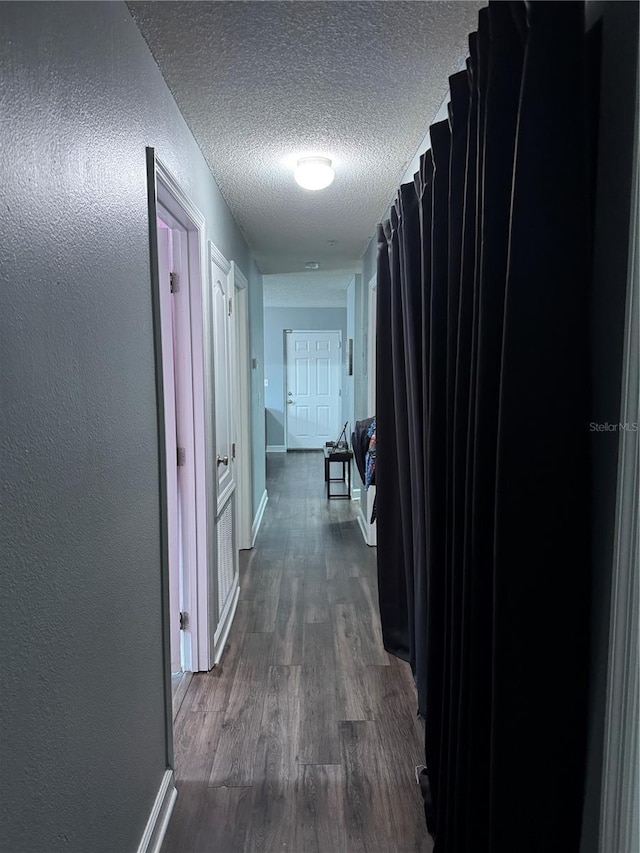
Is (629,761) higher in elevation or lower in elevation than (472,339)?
lower

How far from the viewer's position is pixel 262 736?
2.14m

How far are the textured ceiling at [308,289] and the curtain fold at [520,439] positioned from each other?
436 cm

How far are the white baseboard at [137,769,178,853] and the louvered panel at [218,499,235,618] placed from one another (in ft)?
3.48

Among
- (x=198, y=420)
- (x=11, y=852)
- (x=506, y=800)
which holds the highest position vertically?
(x=198, y=420)

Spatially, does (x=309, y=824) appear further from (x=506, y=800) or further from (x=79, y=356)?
(x=79, y=356)

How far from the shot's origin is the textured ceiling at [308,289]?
5794 mm

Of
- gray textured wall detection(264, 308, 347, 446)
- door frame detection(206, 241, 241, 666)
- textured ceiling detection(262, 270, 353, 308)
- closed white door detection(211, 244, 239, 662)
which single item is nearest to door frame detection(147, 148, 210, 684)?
door frame detection(206, 241, 241, 666)

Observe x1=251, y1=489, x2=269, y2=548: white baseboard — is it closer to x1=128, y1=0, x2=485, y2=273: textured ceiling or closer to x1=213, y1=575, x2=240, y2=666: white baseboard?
x1=213, y1=575, x2=240, y2=666: white baseboard

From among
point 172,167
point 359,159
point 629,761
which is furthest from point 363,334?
point 629,761

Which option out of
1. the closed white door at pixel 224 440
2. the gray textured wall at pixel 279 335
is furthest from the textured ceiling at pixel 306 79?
the gray textured wall at pixel 279 335

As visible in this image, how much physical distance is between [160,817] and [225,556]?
4.79 feet

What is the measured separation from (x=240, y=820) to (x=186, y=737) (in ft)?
1.56

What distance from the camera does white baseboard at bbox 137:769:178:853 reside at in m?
1.54

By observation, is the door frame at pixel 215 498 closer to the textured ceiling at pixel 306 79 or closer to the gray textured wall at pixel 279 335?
the textured ceiling at pixel 306 79
